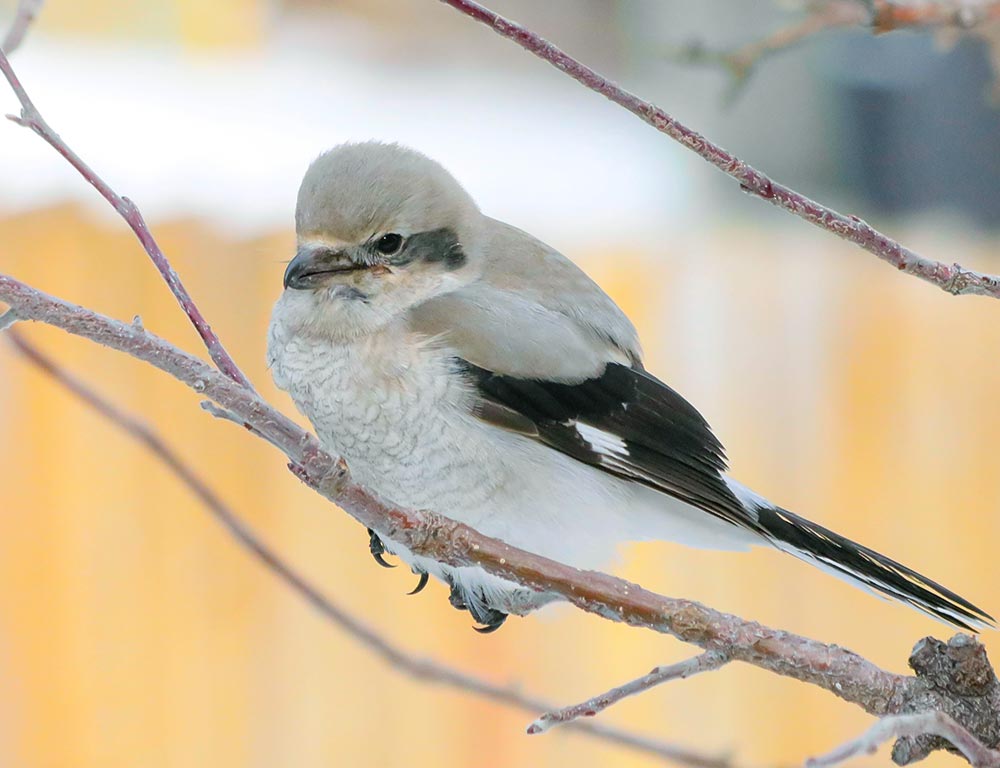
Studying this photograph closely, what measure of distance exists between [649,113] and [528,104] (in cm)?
202

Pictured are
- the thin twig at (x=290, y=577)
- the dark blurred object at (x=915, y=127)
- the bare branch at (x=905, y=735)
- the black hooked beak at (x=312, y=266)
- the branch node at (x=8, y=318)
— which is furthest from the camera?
the dark blurred object at (x=915, y=127)

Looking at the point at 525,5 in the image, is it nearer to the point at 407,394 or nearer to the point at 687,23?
the point at 687,23

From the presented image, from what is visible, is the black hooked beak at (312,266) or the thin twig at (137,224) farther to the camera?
the black hooked beak at (312,266)

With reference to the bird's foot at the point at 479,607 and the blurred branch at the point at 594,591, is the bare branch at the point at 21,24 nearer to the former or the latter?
the blurred branch at the point at 594,591

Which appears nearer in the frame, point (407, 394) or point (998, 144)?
point (407, 394)

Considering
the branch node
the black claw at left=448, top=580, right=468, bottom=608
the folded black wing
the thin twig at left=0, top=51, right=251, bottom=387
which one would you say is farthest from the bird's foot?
the branch node

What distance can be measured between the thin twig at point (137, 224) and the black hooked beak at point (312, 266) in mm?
187

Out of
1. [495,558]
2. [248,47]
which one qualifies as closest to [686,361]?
[248,47]

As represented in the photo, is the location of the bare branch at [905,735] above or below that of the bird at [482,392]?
below

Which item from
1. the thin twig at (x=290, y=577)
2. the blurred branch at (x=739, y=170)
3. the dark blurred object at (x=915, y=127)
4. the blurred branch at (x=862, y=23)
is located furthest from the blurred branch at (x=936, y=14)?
the dark blurred object at (x=915, y=127)

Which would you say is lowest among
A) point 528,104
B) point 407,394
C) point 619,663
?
point 407,394

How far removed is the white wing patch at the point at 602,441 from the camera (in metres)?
0.92

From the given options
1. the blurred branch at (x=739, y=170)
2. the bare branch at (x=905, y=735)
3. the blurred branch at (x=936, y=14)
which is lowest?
the bare branch at (x=905, y=735)

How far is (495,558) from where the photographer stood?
2.05 feet
